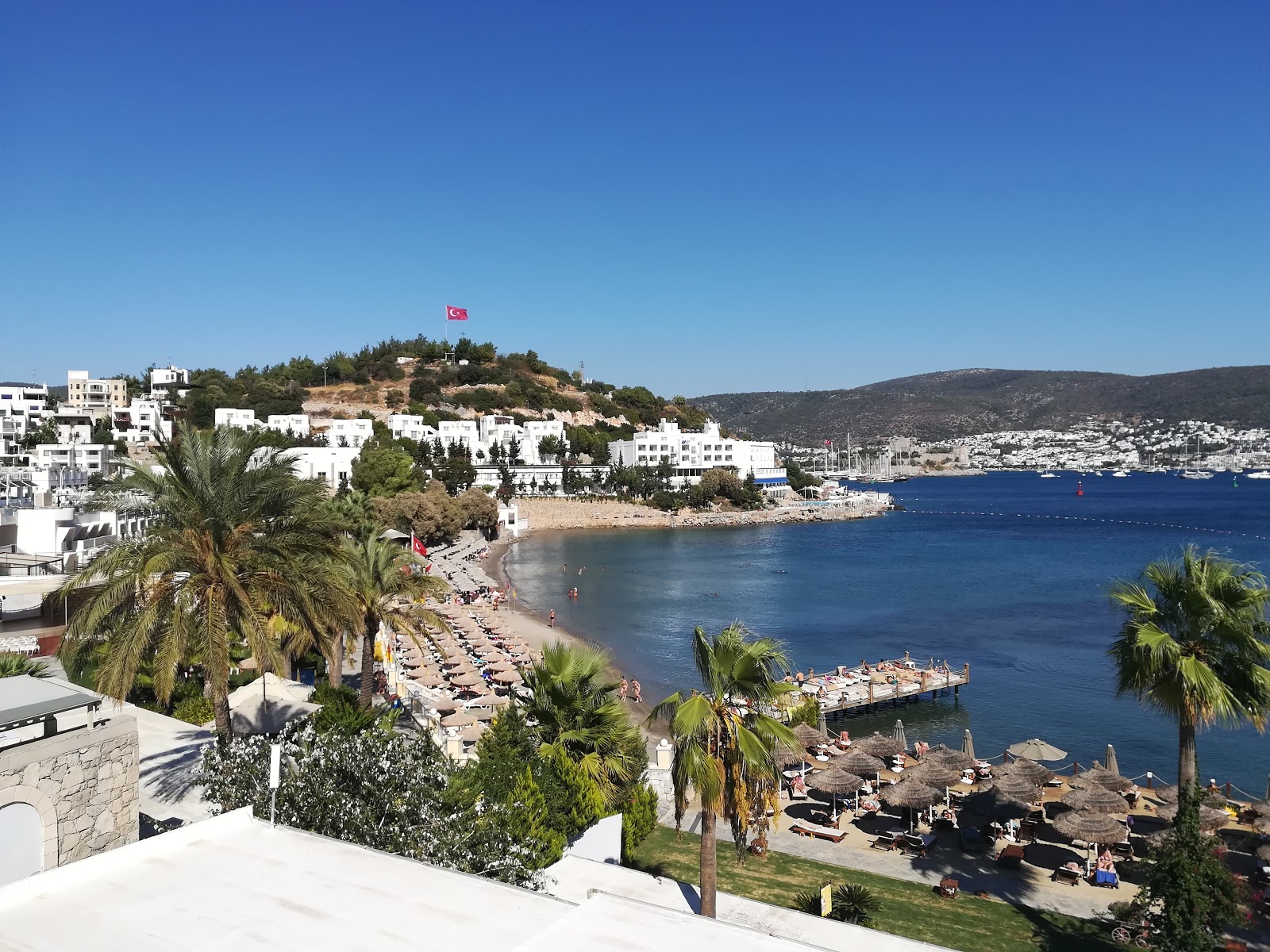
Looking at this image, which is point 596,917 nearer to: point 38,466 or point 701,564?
point 701,564

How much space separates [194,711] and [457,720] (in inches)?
216

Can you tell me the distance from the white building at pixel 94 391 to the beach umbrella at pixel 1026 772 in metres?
108

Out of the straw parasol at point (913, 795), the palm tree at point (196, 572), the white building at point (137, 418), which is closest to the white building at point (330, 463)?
the white building at point (137, 418)

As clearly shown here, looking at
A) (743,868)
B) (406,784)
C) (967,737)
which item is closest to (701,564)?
(967,737)

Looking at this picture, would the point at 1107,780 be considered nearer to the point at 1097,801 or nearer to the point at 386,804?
the point at 1097,801

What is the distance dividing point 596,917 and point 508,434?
89.7 meters

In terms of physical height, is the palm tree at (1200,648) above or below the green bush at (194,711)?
above

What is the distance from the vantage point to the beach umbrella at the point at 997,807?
15.0 metres

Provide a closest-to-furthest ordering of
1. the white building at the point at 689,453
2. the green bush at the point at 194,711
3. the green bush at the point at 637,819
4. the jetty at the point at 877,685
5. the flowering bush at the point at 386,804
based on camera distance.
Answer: the flowering bush at the point at 386,804 → the green bush at the point at 637,819 → the green bush at the point at 194,711 → the jetty at the point at 877,685 → the white building at the point at 689,453

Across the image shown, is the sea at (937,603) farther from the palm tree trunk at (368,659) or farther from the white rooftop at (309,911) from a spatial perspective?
the palm tree trunk at (368,659)

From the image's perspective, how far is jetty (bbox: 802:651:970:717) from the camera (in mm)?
24734

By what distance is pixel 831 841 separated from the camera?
14398 millimetres

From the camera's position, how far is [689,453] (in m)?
99.9

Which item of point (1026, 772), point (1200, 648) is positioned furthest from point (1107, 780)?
point (1200, 648)
